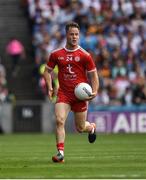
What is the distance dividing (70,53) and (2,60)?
18.9 m

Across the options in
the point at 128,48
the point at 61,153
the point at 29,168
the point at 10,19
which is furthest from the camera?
the point at 10,19

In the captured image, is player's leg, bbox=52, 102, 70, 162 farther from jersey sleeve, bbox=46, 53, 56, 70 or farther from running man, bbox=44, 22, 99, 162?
jersey sleeve, bbox=46, 53, 56, 70

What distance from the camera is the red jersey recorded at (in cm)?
1548

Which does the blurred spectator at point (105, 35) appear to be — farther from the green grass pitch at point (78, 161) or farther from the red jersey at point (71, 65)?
the red jersey at point (71, 65)

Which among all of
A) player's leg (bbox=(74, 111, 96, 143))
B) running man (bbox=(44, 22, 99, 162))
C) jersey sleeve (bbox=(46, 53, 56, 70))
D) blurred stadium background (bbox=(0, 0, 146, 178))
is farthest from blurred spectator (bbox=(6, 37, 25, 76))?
running man (bbox=(44, 22, 99, 162))

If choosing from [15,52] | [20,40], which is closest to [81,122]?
[15,52]

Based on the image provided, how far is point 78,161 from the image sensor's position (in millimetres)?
15211

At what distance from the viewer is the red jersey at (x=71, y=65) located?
1548 cm

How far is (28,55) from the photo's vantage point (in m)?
34.3

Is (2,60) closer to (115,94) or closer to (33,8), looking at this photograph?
(33,8)

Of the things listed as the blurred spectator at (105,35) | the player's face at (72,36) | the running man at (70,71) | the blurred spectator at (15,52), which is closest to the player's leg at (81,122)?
the running man at (70,71)

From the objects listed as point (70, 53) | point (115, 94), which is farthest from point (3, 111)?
point (70, 53)

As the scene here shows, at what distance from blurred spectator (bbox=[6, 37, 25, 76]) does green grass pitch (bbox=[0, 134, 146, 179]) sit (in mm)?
11415

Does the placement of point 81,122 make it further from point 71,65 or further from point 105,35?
point 105,35
